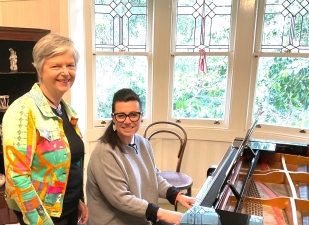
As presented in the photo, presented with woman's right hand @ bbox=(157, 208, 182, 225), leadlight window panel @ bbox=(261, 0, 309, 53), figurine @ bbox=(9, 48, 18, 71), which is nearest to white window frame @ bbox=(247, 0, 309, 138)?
leadlight window panel @ bbox=(261, 0, 309, 53)

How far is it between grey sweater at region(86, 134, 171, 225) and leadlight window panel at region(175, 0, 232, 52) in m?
1.74

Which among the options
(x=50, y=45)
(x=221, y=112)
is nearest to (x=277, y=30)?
(x=221, y=112)

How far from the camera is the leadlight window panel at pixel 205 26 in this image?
2.86m

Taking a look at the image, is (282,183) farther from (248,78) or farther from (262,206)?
(248,78)

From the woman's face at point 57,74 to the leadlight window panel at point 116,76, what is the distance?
175cm

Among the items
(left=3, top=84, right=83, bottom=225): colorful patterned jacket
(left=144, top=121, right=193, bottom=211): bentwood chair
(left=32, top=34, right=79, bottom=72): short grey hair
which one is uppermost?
(left=32, top=34, right=79, bottom=72): short grey hair

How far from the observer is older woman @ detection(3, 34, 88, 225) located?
1076 millimetres

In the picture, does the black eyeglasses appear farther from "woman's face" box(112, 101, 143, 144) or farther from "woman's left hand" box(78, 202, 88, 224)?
"woman's left hand" box(78, 202, 88, 224)

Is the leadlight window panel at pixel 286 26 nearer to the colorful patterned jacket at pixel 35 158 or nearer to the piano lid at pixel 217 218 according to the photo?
the piano lid at pixel 217 218

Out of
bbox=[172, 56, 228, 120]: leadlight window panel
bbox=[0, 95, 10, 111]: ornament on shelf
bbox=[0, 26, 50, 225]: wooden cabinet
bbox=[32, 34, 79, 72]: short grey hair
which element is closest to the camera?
bbox=[32, 34, 79, 72]: short grey hair

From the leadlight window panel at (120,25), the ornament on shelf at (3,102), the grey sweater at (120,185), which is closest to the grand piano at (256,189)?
the grey sweater at (120,185)

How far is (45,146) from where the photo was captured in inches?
45.1

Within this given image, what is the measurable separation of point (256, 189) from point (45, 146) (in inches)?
49.1

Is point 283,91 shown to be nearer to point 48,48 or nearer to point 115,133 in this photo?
point 115,133
